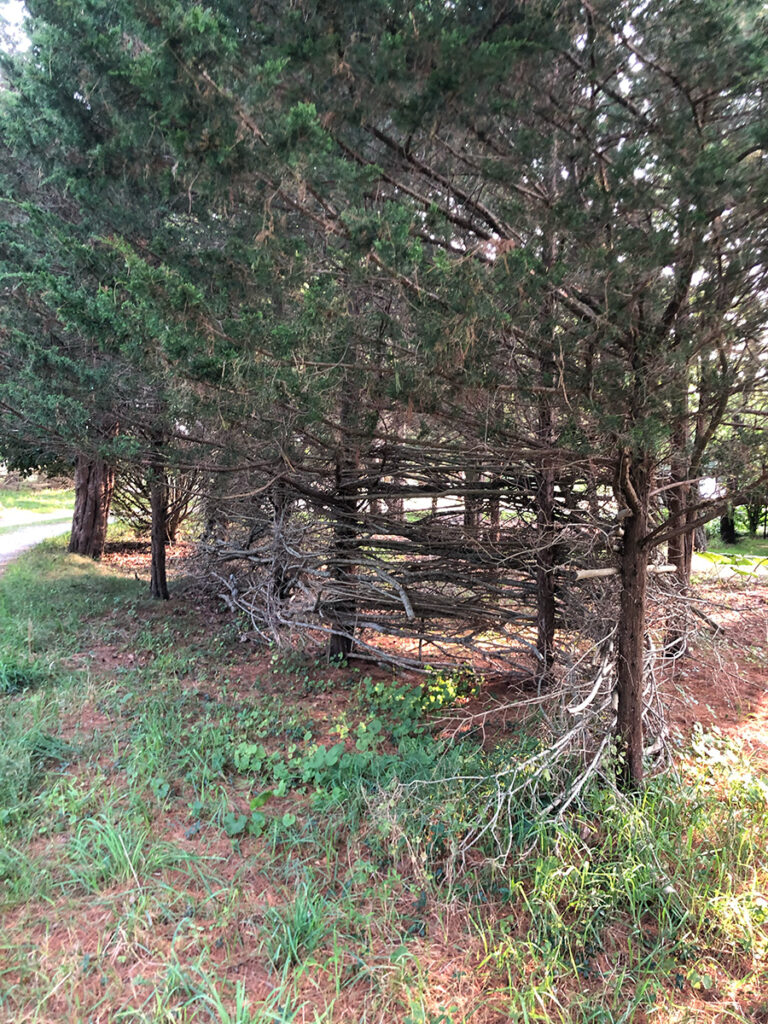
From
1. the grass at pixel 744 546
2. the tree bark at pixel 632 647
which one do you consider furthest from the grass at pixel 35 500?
the grass at pixel 744 546

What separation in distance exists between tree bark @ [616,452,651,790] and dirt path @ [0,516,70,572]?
10.9 metres

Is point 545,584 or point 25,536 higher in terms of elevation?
point 545,584

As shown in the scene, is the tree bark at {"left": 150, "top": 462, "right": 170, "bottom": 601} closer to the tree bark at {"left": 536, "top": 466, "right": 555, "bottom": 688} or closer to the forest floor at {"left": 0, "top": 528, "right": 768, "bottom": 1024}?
the forest floor at {"left": 0, "top": 528, "right": 768, "bottom": 1024}

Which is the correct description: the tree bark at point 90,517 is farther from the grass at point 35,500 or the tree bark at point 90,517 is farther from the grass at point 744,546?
the grass at point 744,546

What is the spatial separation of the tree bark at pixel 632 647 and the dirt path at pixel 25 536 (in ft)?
35.6

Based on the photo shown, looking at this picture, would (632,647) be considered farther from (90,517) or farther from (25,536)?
(25,536)

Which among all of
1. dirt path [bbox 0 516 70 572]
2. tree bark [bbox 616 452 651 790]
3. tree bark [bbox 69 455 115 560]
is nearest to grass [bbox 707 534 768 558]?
tree bark [bbox 616 452 651 790]

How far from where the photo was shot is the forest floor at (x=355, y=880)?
210cm

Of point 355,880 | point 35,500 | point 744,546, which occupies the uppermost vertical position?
point 35,500

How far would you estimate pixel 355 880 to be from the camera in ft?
8.52

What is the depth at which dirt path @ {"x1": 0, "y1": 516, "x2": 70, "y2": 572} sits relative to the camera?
1223 centimetres

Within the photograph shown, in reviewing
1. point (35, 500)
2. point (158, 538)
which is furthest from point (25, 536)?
point (35, 500)

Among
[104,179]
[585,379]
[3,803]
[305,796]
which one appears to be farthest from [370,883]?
[104,179]

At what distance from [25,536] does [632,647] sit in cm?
1633
